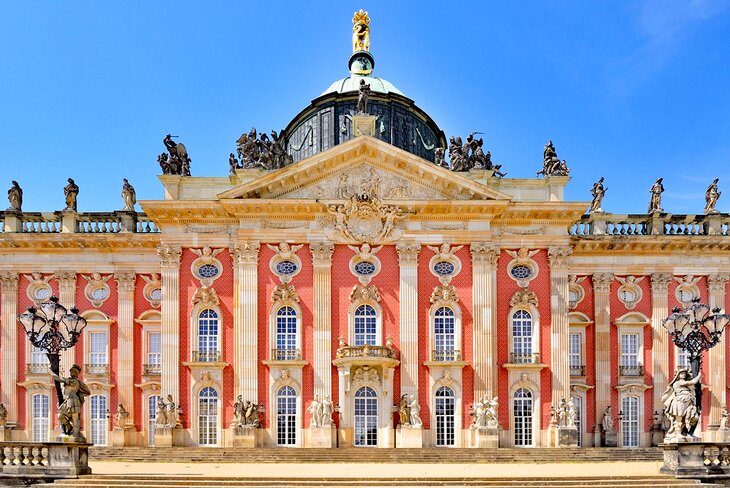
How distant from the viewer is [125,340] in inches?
1502

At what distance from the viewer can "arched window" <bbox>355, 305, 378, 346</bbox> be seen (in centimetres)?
3617

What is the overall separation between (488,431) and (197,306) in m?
14.8

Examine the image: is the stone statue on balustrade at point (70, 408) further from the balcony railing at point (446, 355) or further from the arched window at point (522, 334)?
the arched window at point (522, 334)

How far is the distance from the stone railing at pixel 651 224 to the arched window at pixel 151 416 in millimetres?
22542

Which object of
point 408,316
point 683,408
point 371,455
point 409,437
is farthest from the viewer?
point 408,316

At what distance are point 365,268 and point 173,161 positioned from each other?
10.7 metres

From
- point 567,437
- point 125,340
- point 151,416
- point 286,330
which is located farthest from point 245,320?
point 567,437

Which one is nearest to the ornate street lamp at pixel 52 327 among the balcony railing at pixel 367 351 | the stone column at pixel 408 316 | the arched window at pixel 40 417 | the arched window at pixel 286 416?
the arched window at pixel 286 416

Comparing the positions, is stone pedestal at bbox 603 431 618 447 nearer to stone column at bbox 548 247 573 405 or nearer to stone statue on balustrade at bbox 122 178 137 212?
stone column at bbox 548 247 573 405

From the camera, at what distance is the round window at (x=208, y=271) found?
36781mm

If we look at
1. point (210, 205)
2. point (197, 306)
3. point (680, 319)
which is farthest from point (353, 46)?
point (680, 319)

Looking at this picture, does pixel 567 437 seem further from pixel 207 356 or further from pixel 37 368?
pixel 37 368

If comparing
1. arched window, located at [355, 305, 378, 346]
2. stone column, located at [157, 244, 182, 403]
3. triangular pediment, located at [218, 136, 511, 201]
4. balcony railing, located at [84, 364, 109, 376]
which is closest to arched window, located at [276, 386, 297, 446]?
arched window, located at [355, 305, 378, 346]

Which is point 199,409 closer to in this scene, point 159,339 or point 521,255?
point 159,339
